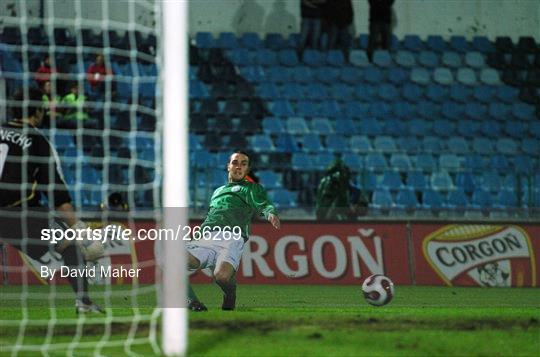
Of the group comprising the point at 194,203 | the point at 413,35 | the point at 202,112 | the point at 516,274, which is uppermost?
the point at 413,35

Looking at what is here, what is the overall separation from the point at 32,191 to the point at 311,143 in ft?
35.1

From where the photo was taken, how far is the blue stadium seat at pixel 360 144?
757 inches

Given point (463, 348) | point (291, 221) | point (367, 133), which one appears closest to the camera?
point (463, 348)

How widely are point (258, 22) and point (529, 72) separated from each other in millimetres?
5684

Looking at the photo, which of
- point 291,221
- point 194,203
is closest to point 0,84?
point 194,203

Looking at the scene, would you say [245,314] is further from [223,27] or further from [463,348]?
[223,27]

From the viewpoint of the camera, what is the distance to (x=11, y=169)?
8852mm

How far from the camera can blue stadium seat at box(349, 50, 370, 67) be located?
20953mm

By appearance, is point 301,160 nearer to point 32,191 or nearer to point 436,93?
point 436,93

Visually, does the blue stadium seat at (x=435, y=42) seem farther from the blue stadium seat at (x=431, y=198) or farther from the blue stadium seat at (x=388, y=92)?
the blue stadium seat at (x=431, y=198)

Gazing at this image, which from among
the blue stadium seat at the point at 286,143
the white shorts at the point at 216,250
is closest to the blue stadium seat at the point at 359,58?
the blue stadium seat at the point at 286,143

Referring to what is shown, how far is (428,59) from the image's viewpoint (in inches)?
834

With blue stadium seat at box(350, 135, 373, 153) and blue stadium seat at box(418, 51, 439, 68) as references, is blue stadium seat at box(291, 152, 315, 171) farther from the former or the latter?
blue stadium seat at box(418, 51, 439, 68)

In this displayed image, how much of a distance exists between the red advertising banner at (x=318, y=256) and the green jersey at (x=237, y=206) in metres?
4.82
